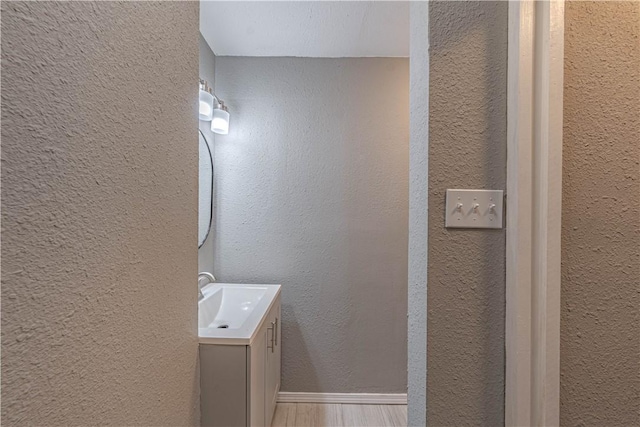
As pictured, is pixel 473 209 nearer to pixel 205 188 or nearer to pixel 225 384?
pixel 225 384

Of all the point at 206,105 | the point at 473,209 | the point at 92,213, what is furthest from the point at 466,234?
the point at 206,105

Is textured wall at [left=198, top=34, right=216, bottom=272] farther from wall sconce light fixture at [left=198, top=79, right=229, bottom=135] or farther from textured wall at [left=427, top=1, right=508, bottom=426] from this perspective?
textured wall at [left=427, top=1, right=508, bottom=426]

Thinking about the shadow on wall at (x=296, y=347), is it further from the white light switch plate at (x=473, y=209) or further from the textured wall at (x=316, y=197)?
the white light switch plate at (x=473, y=209)

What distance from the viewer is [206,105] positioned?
6.62 ft

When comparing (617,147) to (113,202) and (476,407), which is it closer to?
(476,407)

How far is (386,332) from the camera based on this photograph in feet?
8.00

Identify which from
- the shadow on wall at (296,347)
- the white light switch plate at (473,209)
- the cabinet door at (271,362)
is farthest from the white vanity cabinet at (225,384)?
the shadow on wall at (296,347)

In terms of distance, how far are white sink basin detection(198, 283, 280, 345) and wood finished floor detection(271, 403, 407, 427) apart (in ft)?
2.53

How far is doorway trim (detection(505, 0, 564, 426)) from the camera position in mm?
892

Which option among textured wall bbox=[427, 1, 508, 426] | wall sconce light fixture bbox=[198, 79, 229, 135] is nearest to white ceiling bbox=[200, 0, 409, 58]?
wall sconce light fixture bbox=[198, 79, 229, 135]

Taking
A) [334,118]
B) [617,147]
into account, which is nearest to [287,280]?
[334,118]

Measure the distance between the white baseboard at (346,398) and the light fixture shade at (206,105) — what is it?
6.37ft

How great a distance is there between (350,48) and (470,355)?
2.08m

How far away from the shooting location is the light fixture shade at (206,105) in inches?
78.1
